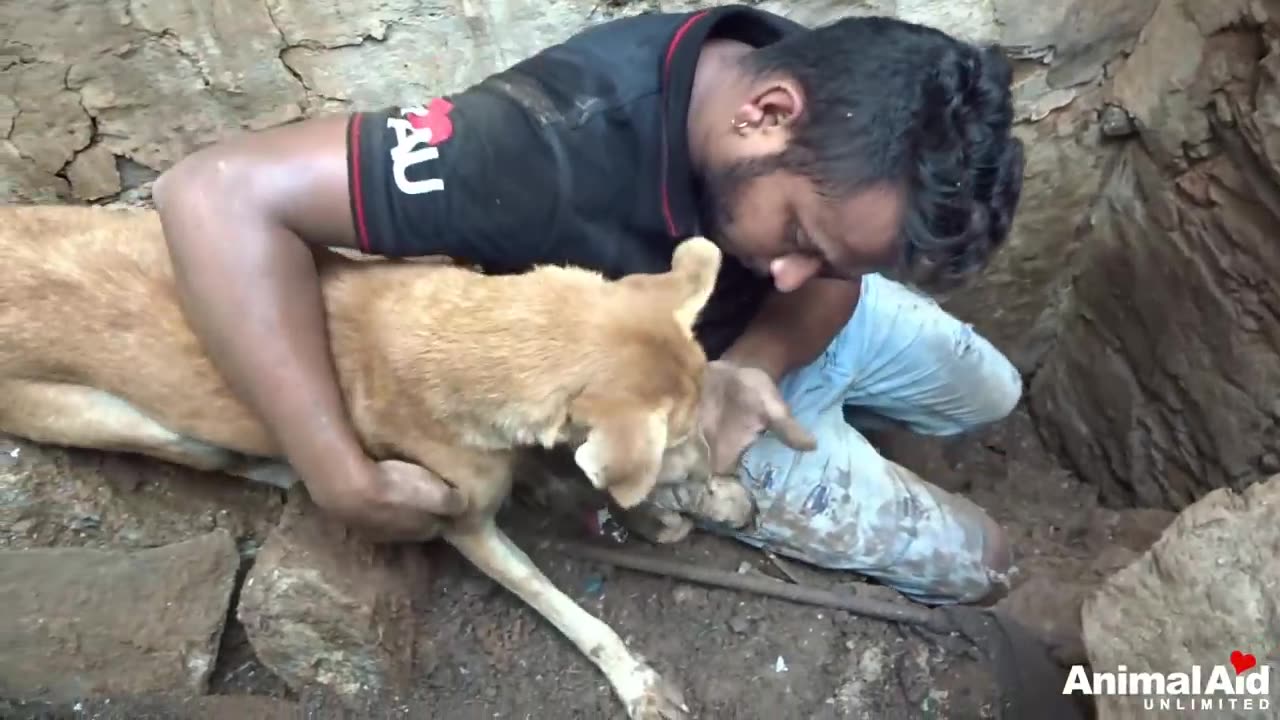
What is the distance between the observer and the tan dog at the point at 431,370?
5.27 ft

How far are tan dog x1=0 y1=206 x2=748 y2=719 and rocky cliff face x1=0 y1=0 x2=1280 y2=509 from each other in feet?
1.40

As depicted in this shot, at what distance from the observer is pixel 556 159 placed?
1721mm

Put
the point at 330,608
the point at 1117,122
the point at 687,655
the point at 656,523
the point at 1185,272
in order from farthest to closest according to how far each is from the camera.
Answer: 1. the point at 1117,122
2. the point at 1185,272
3. the point at 656,523
4. the point at 687,655
5. the point at 330,608

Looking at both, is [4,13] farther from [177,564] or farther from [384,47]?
[177,564]

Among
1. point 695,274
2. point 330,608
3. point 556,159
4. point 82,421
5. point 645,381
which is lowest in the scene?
point 330,608

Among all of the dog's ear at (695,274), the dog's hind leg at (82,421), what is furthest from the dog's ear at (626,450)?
the dog's hind leg at (82,421)

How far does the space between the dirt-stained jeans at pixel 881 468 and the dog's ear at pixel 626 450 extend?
2.18ft

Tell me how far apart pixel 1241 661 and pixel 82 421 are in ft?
6.78

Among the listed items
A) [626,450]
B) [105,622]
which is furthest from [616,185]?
[105,622]

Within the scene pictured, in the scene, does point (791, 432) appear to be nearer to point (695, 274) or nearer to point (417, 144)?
point (695, 274)

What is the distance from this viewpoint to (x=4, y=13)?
2154 millimetres

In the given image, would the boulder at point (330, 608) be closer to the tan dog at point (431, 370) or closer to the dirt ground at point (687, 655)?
the dirt ground at point (687, 655)

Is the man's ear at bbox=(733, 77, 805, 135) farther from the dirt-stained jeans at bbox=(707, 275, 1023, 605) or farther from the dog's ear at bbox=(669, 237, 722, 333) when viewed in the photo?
the dirt-stained jeans at bbox=(707, 275, 1023, 605)

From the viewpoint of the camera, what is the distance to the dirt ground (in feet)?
6.84
